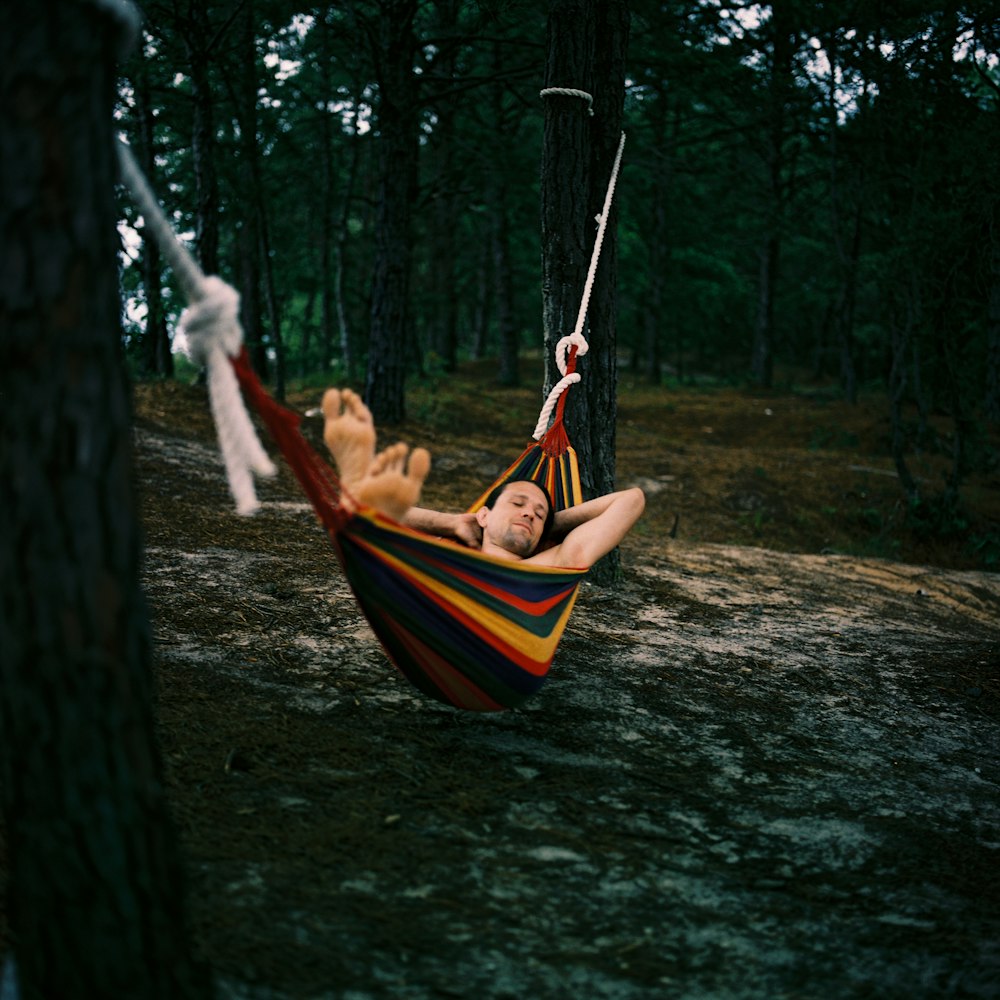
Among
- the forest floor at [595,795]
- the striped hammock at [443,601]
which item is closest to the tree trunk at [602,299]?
the forest floor at [595,795]

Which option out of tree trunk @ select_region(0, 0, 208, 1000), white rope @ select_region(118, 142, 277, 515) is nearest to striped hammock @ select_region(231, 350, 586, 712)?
white rope @ select_region(118, 142, 277, 515)

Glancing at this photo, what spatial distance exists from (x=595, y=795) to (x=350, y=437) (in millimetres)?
984

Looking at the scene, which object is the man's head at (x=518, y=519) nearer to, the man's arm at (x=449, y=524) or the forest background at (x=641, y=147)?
the man's arm at (x=449, y=524)

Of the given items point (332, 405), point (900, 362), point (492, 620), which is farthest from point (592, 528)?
point (900, 362)

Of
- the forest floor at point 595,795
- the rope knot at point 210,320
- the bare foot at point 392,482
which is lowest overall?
the forest floor at point 595,795

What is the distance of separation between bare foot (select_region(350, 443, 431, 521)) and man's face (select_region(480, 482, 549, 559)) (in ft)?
2.43

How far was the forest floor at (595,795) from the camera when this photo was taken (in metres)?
1.52

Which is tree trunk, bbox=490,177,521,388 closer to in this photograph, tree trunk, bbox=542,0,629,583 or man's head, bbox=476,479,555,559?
tree trunk, bbox=542,0,629,583

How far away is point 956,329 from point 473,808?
6.58m

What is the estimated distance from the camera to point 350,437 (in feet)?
6.72

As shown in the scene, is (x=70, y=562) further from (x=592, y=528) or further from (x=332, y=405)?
(x=592, y=528)

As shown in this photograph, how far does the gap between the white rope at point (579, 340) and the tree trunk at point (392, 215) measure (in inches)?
145

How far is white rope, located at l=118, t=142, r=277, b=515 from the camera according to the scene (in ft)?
4.82

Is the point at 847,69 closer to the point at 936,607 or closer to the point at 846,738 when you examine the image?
the point at 936,607
